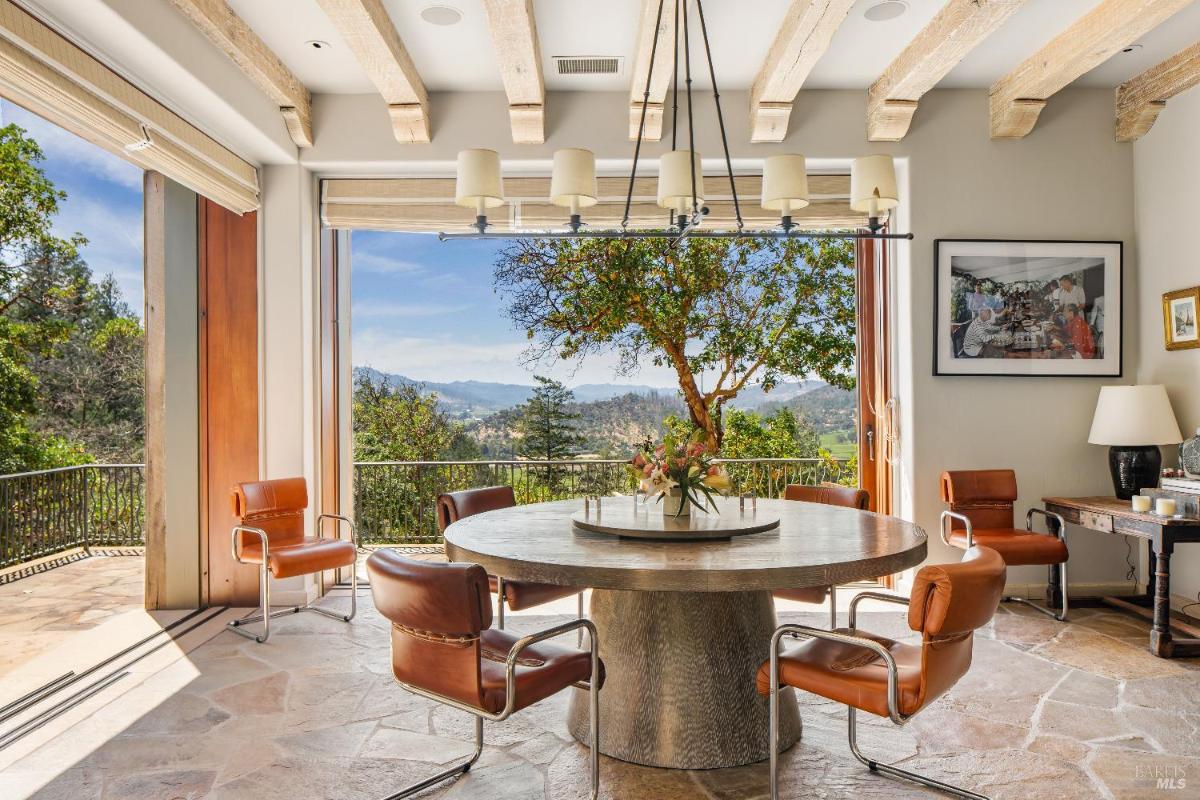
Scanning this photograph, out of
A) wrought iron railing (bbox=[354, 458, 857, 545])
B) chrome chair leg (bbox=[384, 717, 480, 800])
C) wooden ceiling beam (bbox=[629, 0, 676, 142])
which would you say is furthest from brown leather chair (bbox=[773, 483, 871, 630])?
wrought iron railing (bbox=[354, 458, 857, 545])

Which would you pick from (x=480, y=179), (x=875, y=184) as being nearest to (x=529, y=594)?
(x=480, y=179)

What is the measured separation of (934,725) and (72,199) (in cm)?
743

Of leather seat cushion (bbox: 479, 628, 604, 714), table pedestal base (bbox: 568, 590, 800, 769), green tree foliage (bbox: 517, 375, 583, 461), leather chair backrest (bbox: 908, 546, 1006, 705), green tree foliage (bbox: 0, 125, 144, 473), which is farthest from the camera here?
green tree foliage (bbox: 517, 375, 583, 461)

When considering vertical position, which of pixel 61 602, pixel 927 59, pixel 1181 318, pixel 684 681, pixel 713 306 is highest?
pixel 927 59

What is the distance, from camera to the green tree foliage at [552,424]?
24.6ft

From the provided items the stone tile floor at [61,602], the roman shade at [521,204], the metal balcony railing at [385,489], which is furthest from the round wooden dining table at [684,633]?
the metal balcony railing at [385,489]

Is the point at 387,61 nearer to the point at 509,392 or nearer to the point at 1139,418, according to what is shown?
the point at 1139,418

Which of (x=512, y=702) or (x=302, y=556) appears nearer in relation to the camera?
(x=512, y=702)

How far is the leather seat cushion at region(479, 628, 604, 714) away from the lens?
6.59 ft

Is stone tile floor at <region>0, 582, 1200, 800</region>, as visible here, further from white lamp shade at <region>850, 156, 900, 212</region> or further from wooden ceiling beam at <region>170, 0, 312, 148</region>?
wooden ceiling beam at <region>170, 0, 312, 148</region>

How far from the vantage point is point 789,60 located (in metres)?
3.75

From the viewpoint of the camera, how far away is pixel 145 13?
9.84 ft

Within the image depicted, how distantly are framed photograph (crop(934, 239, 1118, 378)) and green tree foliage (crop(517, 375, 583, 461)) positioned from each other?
3.77 m

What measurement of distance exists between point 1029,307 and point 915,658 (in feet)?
10.2
